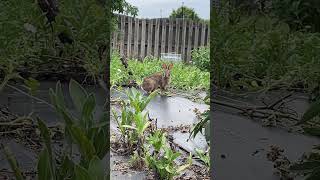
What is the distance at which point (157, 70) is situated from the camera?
1.46 metres

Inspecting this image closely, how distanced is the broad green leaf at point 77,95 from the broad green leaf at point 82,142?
8 centimetres

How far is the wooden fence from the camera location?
1393 mm

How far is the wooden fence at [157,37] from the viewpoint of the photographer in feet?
4.57

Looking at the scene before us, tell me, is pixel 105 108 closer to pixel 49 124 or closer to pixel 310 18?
pixel 49 124

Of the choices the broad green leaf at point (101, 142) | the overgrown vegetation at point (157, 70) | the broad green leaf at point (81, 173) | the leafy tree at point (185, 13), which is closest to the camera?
the broad green leaf at point (81, 173)

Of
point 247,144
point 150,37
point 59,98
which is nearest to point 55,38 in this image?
point 59,98

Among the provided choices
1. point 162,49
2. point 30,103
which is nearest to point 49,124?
point 30,103

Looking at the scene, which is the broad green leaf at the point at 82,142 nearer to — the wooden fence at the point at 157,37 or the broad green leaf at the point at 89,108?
the broad green leaf at the point at 89,108

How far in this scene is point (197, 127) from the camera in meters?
1.34

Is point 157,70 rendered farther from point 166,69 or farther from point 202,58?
point 202,58

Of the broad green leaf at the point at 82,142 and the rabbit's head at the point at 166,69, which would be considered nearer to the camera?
the broad green leaf at the point at 82,142

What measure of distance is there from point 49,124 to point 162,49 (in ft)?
1.83

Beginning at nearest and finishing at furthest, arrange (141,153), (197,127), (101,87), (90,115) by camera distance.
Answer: (90,115) → (101,87) → (197,127) → (141,153)

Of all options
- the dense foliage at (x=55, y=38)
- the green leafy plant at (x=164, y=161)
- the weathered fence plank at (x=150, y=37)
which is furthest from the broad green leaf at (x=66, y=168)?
the weathered fence plank at (x=150, y=37)
